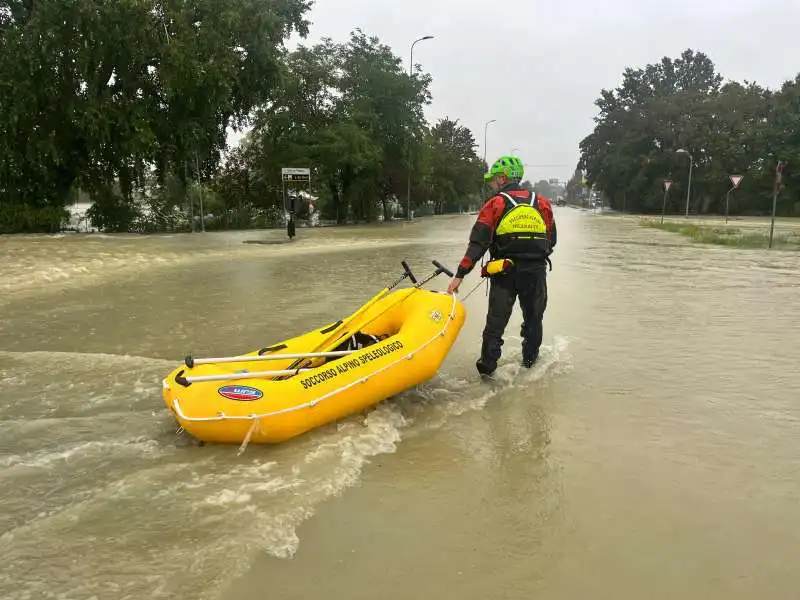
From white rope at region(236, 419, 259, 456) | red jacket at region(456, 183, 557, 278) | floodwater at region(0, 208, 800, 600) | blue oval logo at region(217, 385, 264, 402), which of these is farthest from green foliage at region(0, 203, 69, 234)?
white rope at region(236, 419, 259, 456)

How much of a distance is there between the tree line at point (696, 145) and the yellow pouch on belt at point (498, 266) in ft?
181

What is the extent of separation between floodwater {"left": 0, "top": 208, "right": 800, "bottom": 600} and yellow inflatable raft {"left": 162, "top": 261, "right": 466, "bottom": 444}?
19cm

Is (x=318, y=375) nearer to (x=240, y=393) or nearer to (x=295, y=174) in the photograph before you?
(x=240, y=393)

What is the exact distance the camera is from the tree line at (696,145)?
5331 centimetres

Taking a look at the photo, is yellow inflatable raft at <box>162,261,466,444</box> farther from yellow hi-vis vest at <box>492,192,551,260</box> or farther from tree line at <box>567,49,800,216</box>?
tree line at <box>567,49,800,216</box>

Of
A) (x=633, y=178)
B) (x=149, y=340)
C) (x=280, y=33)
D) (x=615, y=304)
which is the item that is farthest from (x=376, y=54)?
(x=633, y=178)

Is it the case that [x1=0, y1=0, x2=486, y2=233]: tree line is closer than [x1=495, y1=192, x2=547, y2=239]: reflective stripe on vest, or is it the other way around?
[x1=495, y1=192, x2=547, y2=239]: reflective stripe on vest

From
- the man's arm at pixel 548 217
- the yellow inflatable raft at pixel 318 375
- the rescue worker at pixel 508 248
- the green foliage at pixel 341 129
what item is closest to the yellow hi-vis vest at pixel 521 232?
the rescue worker at pixel 508 248

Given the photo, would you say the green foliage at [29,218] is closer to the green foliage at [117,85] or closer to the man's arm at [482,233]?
the green foliage at [117,85]

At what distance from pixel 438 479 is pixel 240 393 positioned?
1.27 metres

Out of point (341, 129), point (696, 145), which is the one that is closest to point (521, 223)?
point (341, 129)

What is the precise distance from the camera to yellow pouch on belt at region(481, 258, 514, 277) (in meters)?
5.01

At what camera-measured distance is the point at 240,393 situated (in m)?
3.75

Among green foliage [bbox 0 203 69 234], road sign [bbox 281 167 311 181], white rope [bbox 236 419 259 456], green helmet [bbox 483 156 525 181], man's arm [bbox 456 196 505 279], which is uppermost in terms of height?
road sign [bbox 281 167 311 181]
